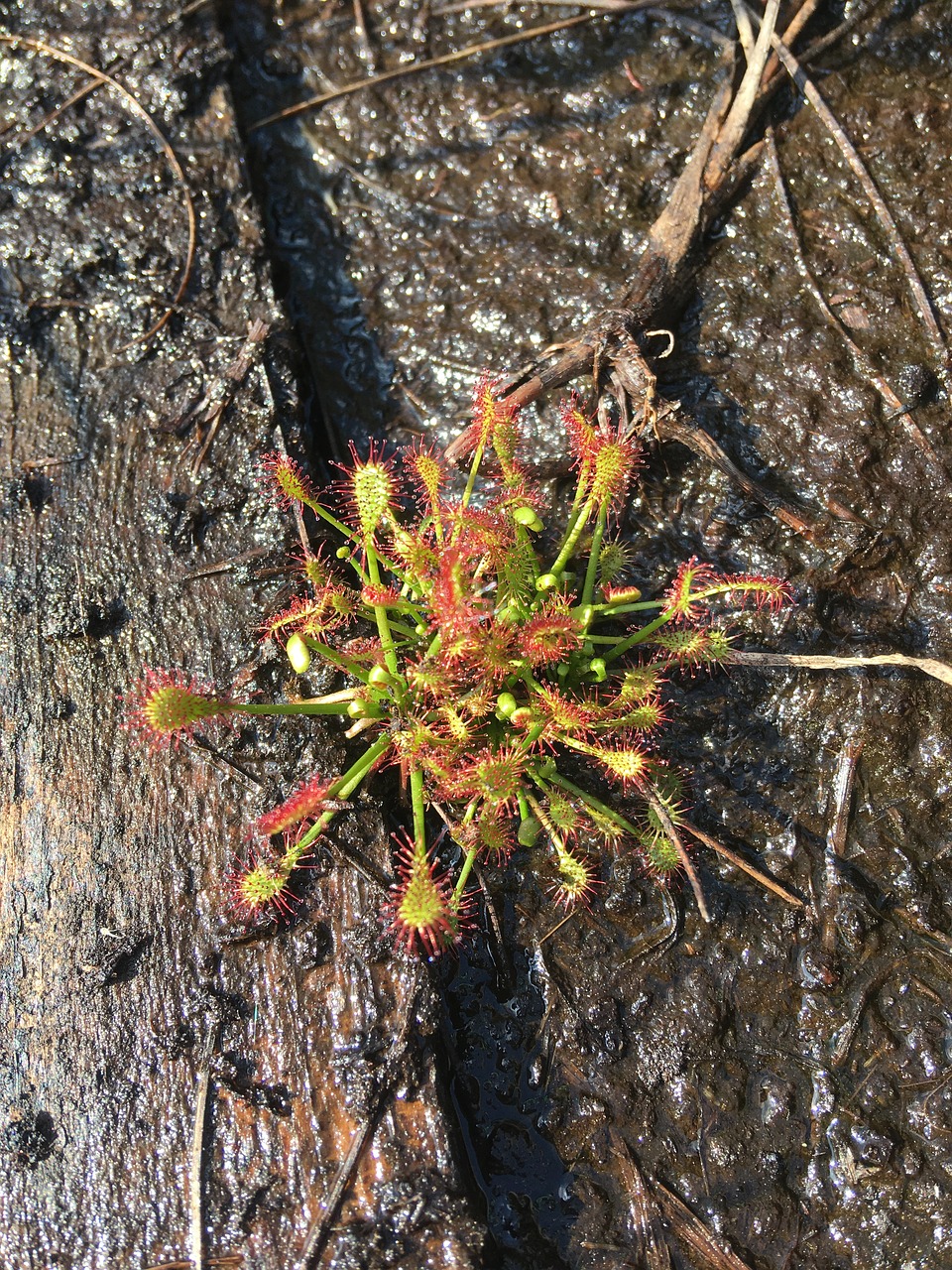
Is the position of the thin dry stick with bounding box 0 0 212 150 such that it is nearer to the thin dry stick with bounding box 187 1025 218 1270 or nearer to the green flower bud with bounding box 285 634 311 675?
the green flower bud with bounding box 285 634 311 675

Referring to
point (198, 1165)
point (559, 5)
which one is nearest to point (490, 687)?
point (198, 1165)

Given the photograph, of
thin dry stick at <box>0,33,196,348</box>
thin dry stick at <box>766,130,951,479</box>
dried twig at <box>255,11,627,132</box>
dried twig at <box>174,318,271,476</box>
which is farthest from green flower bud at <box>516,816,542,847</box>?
dried twig at <box>255,11,627,132</box>

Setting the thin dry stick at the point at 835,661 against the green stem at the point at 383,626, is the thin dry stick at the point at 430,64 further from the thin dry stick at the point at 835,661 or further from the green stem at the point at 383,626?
the thin dry stick at the point at 835,661

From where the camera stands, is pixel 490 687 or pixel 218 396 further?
pixel 218 396

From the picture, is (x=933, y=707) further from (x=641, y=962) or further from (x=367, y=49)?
(x=367, y=49)

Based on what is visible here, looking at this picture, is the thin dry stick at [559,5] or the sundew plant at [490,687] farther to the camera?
→ the thin dry stick at [559,5]

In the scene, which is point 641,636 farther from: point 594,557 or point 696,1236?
point 696,1236

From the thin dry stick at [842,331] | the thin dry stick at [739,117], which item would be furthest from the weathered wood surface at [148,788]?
the thin dry stick at [842,331]

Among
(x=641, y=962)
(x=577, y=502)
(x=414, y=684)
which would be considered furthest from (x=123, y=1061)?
(x=577, y=502)
